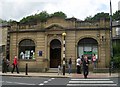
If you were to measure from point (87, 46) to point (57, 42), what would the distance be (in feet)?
11.3

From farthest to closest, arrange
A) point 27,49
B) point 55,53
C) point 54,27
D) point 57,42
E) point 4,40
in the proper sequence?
point 4,40 < point 27,49 < point 55,53 < point 57,42 < point 54,27

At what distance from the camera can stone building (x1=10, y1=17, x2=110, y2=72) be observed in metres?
34.5

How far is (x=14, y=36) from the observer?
37.6 metres

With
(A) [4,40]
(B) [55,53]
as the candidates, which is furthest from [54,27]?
(A) [4,40]

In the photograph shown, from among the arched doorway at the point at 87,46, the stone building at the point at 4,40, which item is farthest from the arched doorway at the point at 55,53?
the stone building at the point at 4,40

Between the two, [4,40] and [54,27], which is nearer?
[54,27]

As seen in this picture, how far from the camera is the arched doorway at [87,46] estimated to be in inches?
1382

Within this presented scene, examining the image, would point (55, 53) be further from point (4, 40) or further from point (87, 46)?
point (4, 40)

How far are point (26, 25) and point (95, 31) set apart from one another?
815 centimetres

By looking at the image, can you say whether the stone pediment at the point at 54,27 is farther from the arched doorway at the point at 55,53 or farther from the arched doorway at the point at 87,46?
the arched doorway at the point at 87,46

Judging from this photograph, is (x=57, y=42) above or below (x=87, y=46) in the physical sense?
above

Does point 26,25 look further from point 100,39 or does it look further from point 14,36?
point 100,39

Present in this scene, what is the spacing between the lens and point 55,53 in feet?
119

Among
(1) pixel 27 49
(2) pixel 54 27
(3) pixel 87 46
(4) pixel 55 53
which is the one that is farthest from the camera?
(1) pixel 27 49
